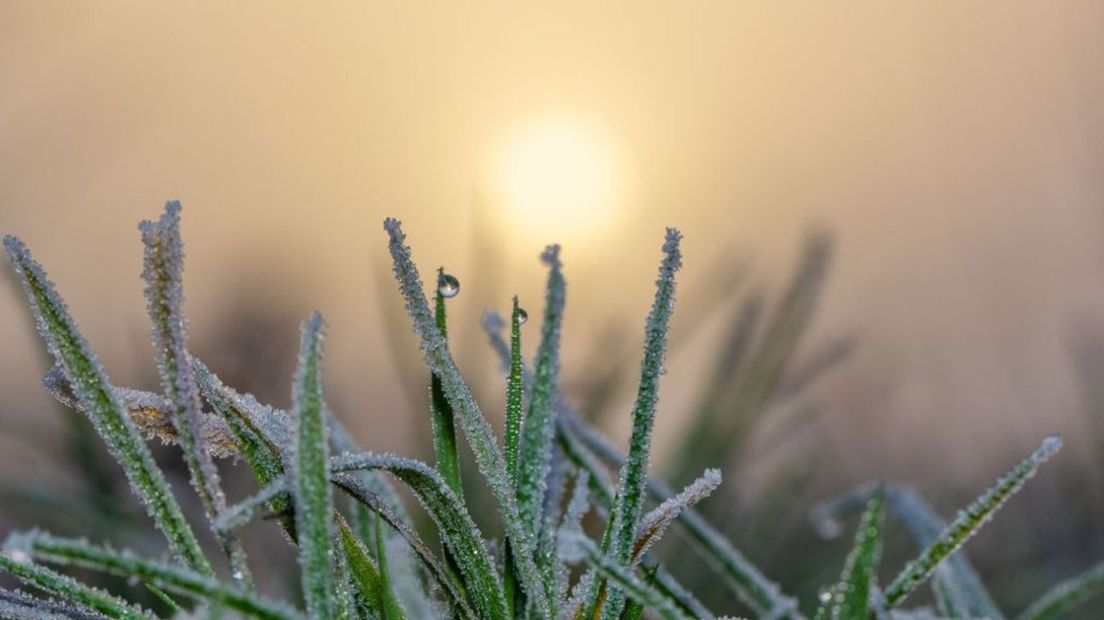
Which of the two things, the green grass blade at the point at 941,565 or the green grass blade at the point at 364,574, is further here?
the green grass blade at the point at 941,565

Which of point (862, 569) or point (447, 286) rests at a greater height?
point (447, 286)

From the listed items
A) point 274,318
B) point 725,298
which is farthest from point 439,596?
point 274,318

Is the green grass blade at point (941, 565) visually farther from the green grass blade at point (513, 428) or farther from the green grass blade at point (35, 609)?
the green grass blade at point (35, 609)

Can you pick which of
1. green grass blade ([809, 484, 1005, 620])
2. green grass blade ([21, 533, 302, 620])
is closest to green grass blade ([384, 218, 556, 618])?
green grass blade ([21, 533, 302, 620])

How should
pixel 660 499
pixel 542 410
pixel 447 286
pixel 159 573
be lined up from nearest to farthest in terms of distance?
1. pixel 159 573
2. pixel 542 410
3. pixel 447 286
4. pixel 660 499

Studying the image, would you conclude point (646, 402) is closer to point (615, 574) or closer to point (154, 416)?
point (615, 574)

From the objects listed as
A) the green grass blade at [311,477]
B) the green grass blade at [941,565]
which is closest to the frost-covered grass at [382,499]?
the green grass blade at [311,477]

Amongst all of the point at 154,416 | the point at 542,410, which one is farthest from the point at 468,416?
→ the point at 154,416
